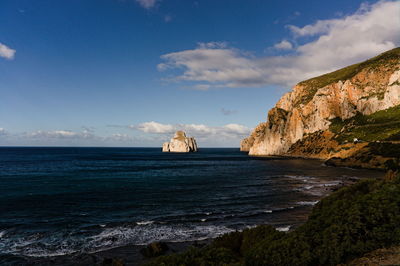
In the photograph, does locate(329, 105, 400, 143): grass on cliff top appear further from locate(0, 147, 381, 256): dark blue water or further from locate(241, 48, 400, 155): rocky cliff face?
locate(0, 147, 381, 256): dark blue water

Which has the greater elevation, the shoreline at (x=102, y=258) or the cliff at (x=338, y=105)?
the cliff at (x=338, y=105)

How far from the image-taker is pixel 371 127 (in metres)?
127

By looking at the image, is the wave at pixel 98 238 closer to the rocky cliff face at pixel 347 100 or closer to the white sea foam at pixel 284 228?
the white sea foam at pixel 284 228

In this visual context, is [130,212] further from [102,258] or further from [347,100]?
[347,100]

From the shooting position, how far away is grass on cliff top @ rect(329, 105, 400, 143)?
109m

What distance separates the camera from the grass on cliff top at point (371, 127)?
108875mm

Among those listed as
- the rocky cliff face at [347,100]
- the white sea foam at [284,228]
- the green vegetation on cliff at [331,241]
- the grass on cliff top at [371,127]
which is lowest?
the white sea foam at [284,228]

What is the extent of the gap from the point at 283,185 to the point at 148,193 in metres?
29.6

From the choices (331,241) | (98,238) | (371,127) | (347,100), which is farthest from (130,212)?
(347,100)

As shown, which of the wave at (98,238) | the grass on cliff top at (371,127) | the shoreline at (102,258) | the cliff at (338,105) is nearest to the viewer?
the shoreline at (102,258)

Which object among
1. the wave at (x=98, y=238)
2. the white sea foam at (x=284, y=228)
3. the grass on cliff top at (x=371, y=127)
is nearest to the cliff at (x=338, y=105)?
the grass on cliff top at (x=371, y=127)

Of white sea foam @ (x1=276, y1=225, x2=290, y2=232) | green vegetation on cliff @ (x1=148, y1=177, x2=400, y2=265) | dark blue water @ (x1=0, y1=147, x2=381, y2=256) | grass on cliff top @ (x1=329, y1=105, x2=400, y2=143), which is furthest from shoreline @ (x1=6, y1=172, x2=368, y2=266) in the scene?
grass on cliff top @ (x1=329, y1=105, x2=400, y2=143)

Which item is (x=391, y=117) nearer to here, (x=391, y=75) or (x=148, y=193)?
(x=391, y=75)

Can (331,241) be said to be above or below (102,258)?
above
